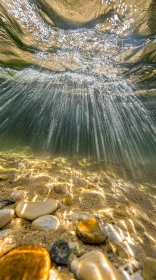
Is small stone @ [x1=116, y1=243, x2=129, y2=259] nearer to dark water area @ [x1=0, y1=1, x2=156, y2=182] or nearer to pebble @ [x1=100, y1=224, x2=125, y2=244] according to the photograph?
pebble @ [x1=100, y1=224, x2=125, y2=244]

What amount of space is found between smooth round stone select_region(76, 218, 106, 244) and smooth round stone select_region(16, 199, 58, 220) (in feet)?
2.08

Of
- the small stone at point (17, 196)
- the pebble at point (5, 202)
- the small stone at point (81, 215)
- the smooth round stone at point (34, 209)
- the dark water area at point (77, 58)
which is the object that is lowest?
the small stone at point (81, 215)

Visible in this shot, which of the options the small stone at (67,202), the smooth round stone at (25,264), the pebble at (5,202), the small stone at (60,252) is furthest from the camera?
the small stone at (67,202)

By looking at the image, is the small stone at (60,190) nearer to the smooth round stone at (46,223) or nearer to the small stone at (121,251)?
the smooth round stone at (46,223)

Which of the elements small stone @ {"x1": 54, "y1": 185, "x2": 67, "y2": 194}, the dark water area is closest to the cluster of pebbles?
small stone @ {"x1": 54, "y1": 185, "x2": 67, "y2": 194}

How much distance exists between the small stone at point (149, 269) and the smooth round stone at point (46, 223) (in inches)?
47.5

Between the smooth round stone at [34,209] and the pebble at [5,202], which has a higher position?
the pebble at [5,202]

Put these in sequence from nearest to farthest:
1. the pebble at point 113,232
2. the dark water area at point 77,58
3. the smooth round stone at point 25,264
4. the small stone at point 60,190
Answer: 1. the smooth round stone at point 25,264
2. the pebble at point 113,232
3. the small stone at point 60,190
4. the dark water area at point 77,58

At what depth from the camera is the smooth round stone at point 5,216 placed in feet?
6.87

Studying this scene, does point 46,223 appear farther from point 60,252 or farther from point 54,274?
point 54,274

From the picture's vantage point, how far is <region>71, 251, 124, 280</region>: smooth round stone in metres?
1.38

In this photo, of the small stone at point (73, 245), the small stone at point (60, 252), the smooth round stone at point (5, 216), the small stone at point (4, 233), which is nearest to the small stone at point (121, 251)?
the small stone at point (73, 245)

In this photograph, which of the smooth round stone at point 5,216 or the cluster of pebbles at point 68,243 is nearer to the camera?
the cluster of pebbles at point 68,243

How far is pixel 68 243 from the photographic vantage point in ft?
5.97
